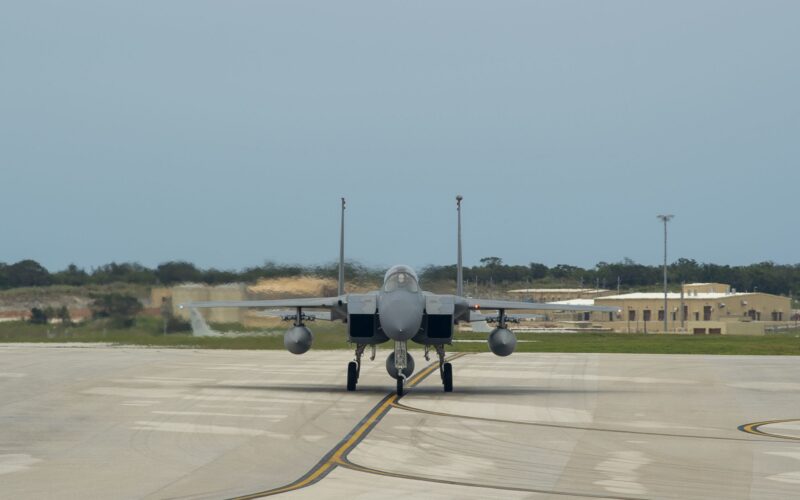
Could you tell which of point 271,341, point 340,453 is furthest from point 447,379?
point 271,341

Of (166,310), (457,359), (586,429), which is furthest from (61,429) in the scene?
(166,310)

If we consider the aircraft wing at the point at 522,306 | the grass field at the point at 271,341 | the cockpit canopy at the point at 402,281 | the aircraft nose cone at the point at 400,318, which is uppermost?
the cockpit canopy at the point at 402,281

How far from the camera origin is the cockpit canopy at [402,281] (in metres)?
27.6

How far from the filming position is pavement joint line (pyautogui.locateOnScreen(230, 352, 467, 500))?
14.3 m

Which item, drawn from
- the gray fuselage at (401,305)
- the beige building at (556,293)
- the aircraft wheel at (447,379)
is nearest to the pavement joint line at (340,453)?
the aircraft wheel at (447,379)

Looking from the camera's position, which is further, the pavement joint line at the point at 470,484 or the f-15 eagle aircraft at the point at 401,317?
the f-15 eagle aircraft at the point at 401,317

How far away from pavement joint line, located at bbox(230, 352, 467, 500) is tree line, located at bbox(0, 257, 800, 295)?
16.9 m

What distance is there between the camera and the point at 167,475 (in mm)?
15547

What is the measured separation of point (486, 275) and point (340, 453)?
7880 centimetres

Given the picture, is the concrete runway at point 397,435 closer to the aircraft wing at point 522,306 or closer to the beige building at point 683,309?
the aircraft wing at point 522,306

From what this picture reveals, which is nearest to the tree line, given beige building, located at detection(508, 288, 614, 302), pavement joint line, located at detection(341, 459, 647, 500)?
beige building, located at detection(508, 288, 614, 302)

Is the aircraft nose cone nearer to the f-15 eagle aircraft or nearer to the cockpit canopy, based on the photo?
the f-15 eagle aircraft

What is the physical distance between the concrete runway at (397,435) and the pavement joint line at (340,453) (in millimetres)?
54

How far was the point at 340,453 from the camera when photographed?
17859mm
